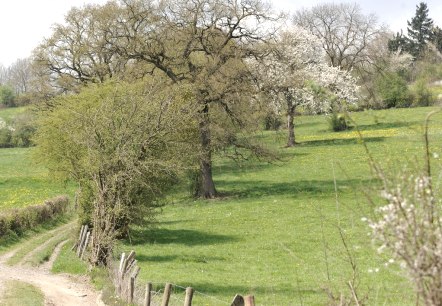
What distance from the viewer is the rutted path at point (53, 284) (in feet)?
70.0

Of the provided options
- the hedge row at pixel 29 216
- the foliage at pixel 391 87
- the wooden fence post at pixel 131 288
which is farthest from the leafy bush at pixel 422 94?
the wooden fence post at pixel 131 288

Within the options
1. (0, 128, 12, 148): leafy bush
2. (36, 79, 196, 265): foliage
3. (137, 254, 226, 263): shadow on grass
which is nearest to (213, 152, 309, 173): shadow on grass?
(36, 79, 196, 265): foliage

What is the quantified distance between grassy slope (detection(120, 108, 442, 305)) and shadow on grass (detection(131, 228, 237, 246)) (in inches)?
2.0

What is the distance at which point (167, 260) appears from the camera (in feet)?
97.4

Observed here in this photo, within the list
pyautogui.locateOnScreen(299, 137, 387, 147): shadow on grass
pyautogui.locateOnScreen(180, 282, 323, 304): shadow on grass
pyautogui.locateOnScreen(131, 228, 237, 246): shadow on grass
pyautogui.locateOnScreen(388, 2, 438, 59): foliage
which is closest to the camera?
pyautogui.locateOnScreen(180, 282, 323, 304): shadow on grass

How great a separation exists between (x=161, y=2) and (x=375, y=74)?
41509mm

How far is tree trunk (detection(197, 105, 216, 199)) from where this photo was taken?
4392 cm

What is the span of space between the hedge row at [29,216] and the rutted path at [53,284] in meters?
5.81

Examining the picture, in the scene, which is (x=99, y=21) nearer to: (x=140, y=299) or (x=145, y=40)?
(x=145, y=40)

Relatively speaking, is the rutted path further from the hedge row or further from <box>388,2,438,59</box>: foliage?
<box>388,2,438,59</box>: foliage

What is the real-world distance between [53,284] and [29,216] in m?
16.3

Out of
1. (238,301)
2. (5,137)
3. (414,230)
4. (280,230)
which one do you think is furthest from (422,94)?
(414,230)

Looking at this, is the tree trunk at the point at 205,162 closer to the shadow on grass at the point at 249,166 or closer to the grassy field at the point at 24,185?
the grassy field at the point at 24,185

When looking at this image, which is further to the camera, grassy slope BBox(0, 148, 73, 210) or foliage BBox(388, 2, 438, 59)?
foliage BBox(388, 2, 438, 59)
